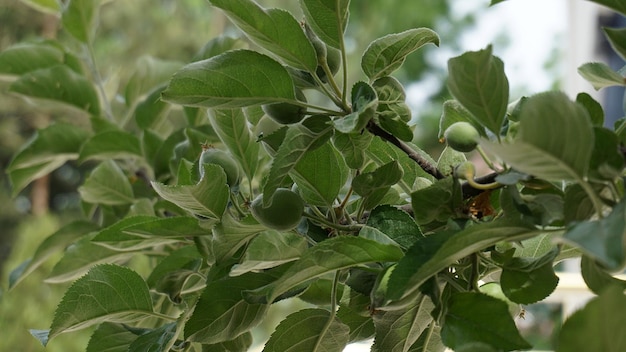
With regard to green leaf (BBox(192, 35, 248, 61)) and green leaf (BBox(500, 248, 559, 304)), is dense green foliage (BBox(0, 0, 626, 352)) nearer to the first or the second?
green leaf (BBox(500, 248, 559, 304))

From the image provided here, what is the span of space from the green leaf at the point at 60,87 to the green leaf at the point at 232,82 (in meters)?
0.34

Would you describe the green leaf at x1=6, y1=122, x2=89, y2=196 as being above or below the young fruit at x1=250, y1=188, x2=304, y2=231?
below

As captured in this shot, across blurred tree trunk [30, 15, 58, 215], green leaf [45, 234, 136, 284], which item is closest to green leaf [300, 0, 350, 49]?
green leaf [45, 234, 136, 284]

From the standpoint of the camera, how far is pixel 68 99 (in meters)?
0.62

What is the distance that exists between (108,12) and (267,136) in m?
6.07

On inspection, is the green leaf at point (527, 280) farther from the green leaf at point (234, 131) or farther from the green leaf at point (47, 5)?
the green leaf at point (47, 5)

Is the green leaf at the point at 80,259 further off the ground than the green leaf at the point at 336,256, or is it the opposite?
the green leaf at the point at 336,256

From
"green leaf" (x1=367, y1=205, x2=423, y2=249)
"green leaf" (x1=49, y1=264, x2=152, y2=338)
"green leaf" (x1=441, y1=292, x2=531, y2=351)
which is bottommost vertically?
"green leaf" (x1=49, y1=264, x2=152, y2=338)

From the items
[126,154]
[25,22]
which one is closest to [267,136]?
[126,154]

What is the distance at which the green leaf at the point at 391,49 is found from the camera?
32 centimetres

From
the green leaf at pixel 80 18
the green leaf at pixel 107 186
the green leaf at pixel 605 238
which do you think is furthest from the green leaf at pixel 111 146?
the green leaf at pixel 605 238

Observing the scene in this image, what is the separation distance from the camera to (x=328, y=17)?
1.04 ft

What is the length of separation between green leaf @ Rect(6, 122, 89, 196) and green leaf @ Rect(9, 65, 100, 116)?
0.08 ft

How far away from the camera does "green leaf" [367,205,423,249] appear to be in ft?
0.95
